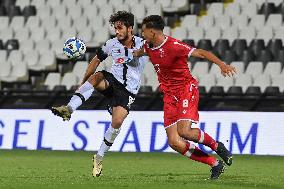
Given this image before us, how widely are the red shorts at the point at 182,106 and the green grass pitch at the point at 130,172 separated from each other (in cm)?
74

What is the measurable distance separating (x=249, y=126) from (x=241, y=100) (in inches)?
67.8

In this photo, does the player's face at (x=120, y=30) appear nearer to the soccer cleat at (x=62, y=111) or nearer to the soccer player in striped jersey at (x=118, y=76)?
the soccer player in striped jersey at (x=118, y=76)

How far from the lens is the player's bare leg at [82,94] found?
10.5 metres

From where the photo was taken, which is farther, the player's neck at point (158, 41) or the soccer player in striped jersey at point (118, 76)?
the soccer player in striped jersey at point (118, 76)

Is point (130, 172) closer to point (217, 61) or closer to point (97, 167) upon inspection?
point (97, 167)

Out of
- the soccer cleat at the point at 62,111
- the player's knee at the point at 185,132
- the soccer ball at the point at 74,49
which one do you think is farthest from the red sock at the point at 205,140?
the soccer ball at the point at 74,49

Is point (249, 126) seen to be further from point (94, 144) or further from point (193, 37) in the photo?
point (193, 37)

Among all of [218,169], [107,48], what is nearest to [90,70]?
[107,48]

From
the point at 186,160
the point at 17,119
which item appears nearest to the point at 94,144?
the point at 17,119

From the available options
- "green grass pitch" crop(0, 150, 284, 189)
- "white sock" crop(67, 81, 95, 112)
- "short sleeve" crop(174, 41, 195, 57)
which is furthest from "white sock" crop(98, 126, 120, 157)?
"short sleeve" crop(174, 41, 195, 57)

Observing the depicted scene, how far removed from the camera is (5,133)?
1831cm

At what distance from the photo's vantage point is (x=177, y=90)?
10.7m

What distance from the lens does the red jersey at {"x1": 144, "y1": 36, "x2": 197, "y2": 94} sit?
10.5 m

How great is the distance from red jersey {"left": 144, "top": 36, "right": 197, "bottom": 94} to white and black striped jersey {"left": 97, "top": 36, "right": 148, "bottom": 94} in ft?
3.43
